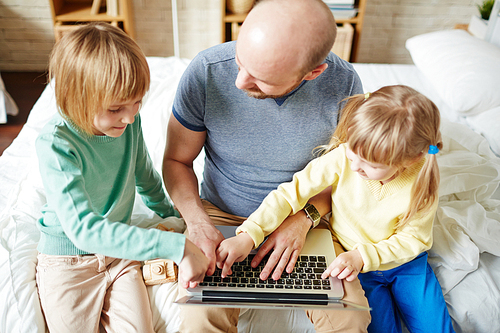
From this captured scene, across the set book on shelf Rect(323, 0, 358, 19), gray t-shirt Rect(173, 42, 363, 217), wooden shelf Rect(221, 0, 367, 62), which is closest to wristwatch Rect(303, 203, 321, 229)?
gray t-shirt Rect(173, 42, 363, 217)

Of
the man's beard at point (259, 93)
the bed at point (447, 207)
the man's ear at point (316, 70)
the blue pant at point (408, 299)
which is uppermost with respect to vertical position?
the man's ear at point (316, 70)

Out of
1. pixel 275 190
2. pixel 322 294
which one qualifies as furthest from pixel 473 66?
pixel 322 294

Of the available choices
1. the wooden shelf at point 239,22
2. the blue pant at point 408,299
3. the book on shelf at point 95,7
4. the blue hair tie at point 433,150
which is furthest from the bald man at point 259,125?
the book on shelf at point 95,7

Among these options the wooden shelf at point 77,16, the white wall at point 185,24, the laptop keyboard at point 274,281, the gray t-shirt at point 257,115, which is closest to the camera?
the laptop keyboard at point 274,281

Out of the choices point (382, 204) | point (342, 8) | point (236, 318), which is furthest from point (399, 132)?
point (342, 8)

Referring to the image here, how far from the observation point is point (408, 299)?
106cm

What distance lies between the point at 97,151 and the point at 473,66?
167 centimetres

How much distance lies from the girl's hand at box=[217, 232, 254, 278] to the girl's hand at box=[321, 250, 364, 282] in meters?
0.20

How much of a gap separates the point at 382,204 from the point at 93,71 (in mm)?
790

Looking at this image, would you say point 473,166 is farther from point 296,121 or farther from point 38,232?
point 38,232

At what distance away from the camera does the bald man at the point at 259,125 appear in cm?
84

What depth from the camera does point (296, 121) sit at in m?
1.08

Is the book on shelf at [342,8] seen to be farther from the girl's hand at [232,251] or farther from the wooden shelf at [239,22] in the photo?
the girl's hand at [232,251]

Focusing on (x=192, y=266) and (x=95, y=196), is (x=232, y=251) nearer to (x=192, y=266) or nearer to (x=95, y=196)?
(x=192, y=266)
